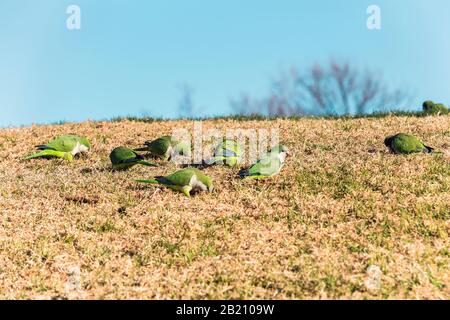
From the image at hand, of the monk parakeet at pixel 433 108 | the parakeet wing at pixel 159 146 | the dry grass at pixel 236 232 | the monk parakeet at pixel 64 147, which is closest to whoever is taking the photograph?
the dry grass at pixel 236 232

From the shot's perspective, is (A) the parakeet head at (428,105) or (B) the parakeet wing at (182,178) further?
(A) the parakeet head at (428,105)

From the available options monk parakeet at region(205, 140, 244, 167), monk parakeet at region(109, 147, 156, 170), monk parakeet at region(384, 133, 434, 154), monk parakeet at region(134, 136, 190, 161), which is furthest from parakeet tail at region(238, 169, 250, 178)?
monk parakeet at region(384, 133, 434, 154)

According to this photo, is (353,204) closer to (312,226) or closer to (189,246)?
(312,226)

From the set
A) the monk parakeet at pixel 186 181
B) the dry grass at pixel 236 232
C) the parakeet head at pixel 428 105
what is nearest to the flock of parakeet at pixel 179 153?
the monk parakeet at pixel 186 181

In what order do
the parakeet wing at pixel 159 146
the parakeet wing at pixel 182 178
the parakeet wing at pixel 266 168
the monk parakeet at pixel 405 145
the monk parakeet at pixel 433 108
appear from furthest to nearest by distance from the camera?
the monk parakeet at pixel 433 108, the parakeet wing at pixel 159 146, the monk parakeet at pixel 405 145, the parakeet wing at pixel 266 168, the parakeet wing at pixel 182 178

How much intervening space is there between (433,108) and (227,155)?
5914 mm

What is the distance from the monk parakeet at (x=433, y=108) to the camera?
11.2 metres

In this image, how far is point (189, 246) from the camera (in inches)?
189

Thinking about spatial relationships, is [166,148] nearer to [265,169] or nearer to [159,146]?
[159,146]

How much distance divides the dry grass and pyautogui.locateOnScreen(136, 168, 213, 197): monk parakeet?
124 mm

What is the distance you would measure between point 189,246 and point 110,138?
15.8 ft

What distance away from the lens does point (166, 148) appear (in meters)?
7.60

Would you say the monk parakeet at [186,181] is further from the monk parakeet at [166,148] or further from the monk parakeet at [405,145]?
the monk parakeet at [405,145]
